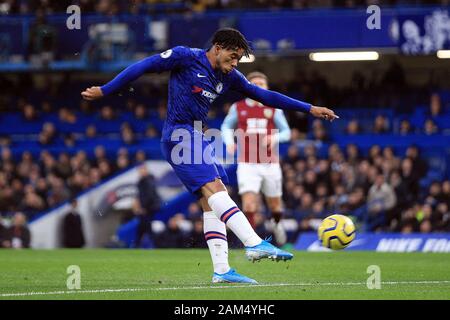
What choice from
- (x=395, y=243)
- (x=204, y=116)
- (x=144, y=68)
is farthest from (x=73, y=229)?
(x=144, y=68)

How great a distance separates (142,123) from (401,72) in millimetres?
6937

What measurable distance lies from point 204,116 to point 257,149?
19.5 feet

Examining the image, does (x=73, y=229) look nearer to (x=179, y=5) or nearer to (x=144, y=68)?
(x=179, y=5)

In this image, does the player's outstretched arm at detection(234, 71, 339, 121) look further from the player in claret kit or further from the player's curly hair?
the player in claret kit

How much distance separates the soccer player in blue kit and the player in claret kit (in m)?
5.22

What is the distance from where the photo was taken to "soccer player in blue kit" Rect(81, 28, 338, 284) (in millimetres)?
9695

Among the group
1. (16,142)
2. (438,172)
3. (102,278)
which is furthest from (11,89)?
(102,278)

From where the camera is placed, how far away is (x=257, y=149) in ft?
52.7

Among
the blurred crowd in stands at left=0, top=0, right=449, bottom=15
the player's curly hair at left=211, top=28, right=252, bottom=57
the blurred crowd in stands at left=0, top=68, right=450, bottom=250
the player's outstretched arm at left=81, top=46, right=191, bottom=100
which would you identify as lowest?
the blurred crowd in stands at left=0, top=68, right=450, bottom=250

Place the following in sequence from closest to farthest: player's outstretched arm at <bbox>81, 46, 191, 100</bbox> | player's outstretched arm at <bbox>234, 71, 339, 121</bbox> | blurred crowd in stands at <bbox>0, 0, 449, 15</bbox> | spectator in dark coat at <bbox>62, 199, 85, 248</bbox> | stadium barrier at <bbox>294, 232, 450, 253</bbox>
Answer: player's outstretched arm at <bbox>81, 46, 191, 100</bbox>
player's outstretched arm at <bbox>234, 71, 339, 121</bbox>
stadium barrier at <bbox>294, 232, 450, 253</bbox>
spectator in dark coat at <bbox>62, 199, 85, 248</bbox>
blurred crowd in stands at <bbox>0, 0, 449, 15</bbox>

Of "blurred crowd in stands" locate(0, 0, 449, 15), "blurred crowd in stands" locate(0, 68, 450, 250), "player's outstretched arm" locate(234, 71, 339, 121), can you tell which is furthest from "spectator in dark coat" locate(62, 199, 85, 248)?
"player's outstretched arm" locate(234, 71, 339, 121)

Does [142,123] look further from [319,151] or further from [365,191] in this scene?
[365,191]

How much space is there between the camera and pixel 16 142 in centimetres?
2777

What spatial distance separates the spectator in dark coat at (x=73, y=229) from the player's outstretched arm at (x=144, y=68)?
12.9 m
